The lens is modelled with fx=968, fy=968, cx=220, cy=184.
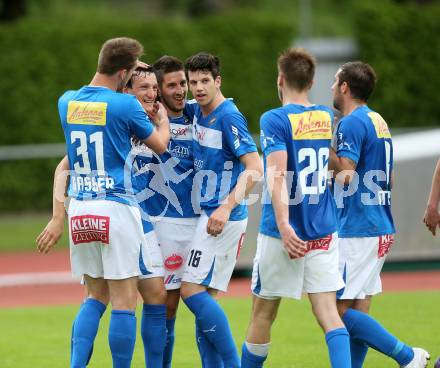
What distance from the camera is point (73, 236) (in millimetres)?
6508

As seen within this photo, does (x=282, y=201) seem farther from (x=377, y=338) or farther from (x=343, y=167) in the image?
(x=377, y=338)

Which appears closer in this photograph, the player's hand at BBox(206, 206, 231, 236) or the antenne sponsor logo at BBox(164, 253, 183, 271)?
the player's hand at BBox(206, 206, 231, 236)

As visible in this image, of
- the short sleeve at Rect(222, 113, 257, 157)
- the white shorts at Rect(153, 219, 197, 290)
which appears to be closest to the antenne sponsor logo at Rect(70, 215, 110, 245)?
the white shorts at Rect(153, 219, 197, 290)

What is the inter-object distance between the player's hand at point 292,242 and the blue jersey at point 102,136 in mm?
1087

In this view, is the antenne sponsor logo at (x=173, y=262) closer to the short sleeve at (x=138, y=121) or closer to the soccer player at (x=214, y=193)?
the soccer player at (x=214, y=193)

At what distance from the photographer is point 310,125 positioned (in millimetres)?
6395

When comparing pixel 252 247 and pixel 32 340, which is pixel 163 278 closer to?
pixel 32 340

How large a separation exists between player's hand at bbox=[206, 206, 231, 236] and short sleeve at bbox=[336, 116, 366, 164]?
3.10ft

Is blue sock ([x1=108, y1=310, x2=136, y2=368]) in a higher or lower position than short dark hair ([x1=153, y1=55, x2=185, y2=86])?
lower

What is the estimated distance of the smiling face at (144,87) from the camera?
6.99m

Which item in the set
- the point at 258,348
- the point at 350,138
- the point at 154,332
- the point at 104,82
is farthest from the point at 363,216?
the point at 104,82

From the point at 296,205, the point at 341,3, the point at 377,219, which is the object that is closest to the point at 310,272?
the point at 296,205

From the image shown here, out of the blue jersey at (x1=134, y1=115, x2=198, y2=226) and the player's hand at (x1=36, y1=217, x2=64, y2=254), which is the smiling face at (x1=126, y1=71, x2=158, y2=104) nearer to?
the blue jersey at (x1=134, y1=115, x2=198, y2=226)

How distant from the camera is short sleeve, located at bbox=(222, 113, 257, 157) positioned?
22.6 feet
